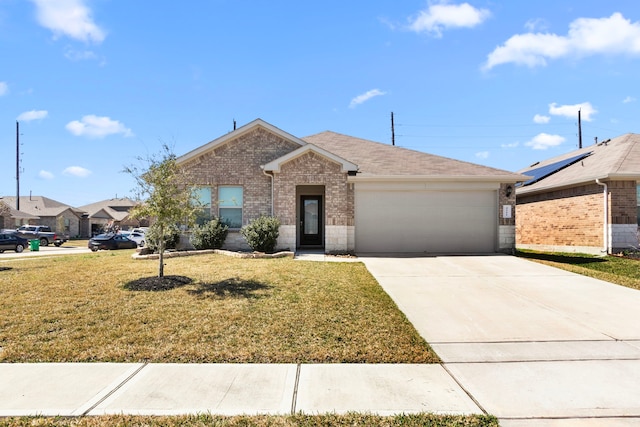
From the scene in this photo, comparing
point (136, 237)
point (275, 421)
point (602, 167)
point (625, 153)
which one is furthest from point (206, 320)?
point (136, 237)

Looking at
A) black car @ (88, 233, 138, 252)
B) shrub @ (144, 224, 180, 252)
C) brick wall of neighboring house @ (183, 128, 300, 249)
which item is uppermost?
brick wall of neighboring house @ (183, 128, 300, 249)

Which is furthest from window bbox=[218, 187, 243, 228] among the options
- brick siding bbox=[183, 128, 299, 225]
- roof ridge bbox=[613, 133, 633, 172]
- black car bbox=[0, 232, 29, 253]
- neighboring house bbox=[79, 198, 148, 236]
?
neighboring house bbox=[79, 198, 148, 236]

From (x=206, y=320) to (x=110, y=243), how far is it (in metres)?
24.7

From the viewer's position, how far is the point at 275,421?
3.11m

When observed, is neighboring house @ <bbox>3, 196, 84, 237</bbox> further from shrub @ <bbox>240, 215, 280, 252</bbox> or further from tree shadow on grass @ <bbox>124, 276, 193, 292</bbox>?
tree shadow on grass @ <bbox>124, 276, 193, 292</bbox>

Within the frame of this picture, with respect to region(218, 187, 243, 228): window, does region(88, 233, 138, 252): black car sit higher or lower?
lower

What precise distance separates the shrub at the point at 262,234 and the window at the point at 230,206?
55.1 inches

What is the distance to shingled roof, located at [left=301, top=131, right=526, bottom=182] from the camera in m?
14.5

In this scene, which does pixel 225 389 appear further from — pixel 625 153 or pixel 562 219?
pixel 625 153

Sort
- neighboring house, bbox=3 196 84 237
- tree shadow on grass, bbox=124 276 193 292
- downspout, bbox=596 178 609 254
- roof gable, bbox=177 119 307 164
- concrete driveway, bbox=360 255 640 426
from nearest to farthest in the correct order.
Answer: concrete driveway, bbox=360 255 640 426, tree shadow on grass, bbox=124 276 193 292, downspout, bbox=596 178 609 254, roof gable, bbox=177 119 307 164, neighboring house, bbox=3 196 84 237

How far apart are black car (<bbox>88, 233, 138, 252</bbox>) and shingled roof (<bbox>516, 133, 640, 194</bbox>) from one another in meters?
26.8

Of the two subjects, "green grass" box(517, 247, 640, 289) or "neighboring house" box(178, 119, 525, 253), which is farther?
"neighboring house" box(178, 119, 525, 253)

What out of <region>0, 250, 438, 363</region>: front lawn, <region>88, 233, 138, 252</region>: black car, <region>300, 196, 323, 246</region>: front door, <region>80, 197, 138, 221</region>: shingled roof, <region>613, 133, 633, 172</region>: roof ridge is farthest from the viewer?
<region>80, 197, 138, 221</region>: shingled roof

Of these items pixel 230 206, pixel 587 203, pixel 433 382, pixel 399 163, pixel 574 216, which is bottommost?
pixel 433 382
